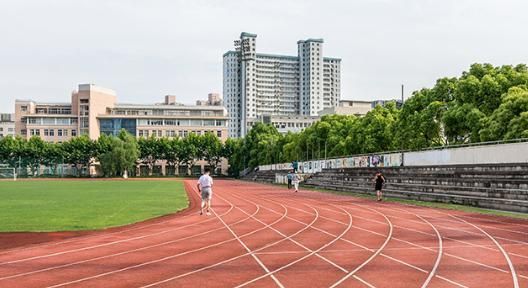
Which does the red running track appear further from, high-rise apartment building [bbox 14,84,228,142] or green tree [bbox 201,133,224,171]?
high-rise apartment building [bbox 14,84,228,142]

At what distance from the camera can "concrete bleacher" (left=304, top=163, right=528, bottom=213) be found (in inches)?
912

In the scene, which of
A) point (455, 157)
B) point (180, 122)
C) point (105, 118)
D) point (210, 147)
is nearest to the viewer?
point (455, 157)

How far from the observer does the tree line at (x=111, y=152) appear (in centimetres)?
10531

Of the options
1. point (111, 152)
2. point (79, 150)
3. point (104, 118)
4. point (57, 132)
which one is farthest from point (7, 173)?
point (104, 118)

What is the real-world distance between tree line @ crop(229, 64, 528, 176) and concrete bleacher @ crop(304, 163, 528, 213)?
5.07 metres

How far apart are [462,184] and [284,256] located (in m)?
18.7

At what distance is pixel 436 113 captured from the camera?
43.5m

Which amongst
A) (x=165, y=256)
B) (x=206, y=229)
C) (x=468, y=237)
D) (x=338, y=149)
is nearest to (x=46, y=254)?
(x=165, y=256)

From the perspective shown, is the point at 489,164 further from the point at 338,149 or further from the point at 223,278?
the point at 338,149

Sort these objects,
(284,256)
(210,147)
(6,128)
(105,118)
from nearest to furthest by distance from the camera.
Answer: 1. (284,256)
2. (210,147)
3. (105,118)
4. (6,128)

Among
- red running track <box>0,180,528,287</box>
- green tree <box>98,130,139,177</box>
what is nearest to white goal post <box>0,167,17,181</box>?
green tree <box>98,130,139,177</box>

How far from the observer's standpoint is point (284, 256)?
37.6ft

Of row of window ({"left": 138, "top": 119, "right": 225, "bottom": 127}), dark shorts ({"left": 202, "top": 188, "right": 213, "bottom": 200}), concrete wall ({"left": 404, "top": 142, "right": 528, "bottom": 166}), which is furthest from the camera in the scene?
row of window ({"left": 138, "top": 119, "right": 225, "bottom": 127})

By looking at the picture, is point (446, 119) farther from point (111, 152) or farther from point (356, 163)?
point (111, 152)
